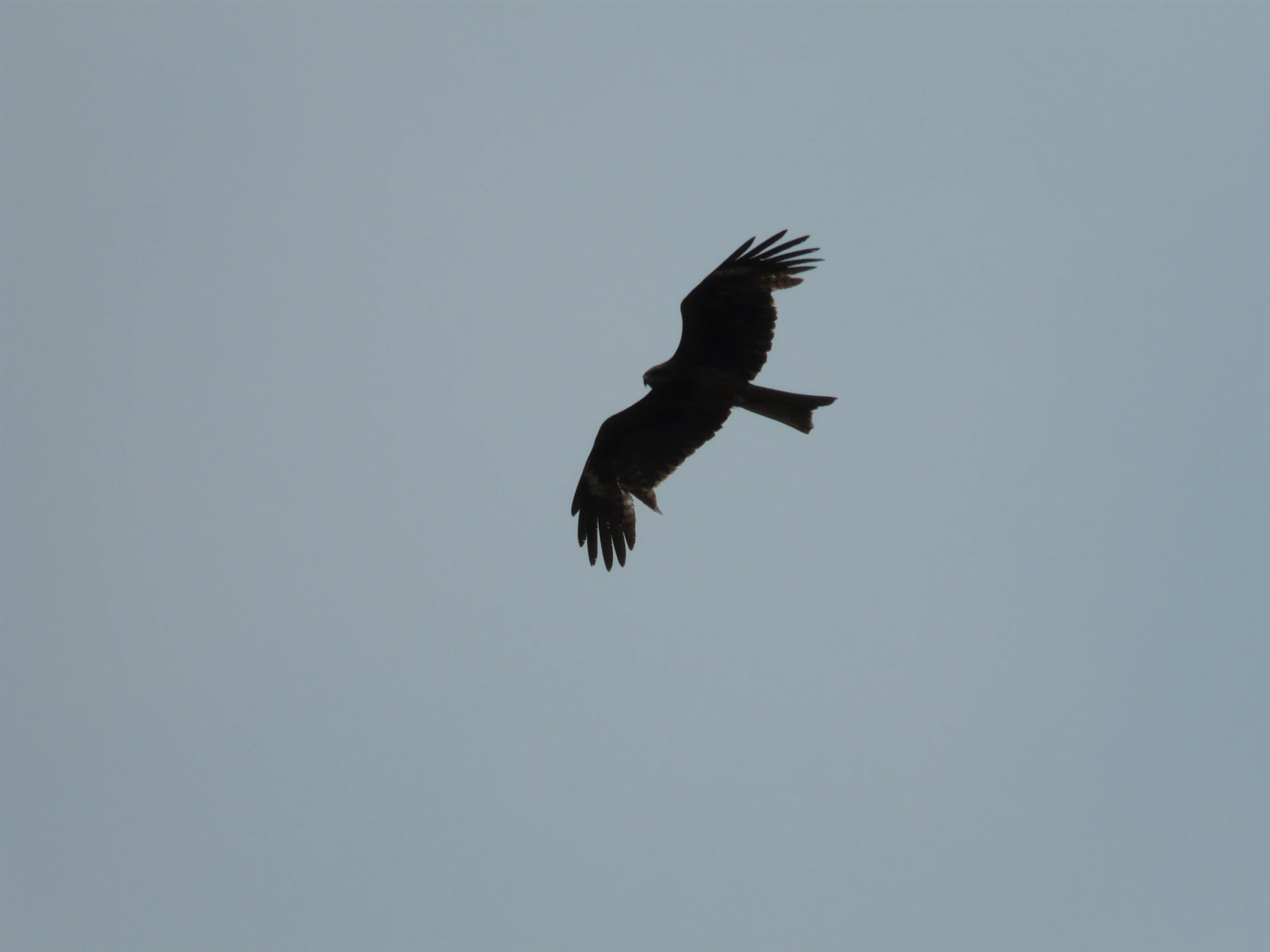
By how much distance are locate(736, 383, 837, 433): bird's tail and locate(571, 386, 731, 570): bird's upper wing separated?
464 millimetres

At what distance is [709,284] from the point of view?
11.2 m

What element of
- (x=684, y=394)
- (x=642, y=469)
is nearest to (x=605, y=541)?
(x=642, y=469)

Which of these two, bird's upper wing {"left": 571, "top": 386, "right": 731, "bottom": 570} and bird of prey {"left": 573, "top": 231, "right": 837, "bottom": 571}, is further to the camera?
bird's upper wing {"left": 571, "top": 386, "right": 731, "bottom": 570}

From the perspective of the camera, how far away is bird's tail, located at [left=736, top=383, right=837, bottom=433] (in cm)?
1123

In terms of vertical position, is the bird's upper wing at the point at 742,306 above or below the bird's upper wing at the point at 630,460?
above

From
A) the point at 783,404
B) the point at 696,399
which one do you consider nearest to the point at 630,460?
the point at 696,399

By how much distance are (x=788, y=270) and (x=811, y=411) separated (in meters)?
1.28

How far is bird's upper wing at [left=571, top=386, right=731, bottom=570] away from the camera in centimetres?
1216

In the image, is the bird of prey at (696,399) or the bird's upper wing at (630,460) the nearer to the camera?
the bird of prey at (696,399)

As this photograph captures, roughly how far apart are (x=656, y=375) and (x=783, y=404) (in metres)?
1.21

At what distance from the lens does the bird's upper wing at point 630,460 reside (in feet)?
39.9

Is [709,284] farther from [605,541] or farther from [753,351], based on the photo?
[605,541]

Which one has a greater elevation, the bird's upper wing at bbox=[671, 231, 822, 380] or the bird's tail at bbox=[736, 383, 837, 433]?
the bird's upper wing at bbox=[671, 231, 822, 380]

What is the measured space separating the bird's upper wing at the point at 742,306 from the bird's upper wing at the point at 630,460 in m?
0.69
